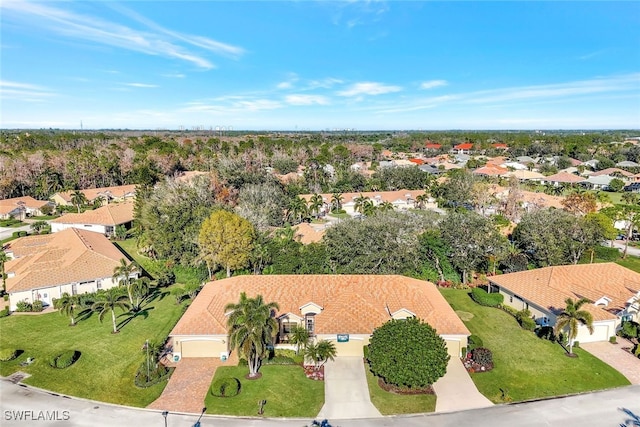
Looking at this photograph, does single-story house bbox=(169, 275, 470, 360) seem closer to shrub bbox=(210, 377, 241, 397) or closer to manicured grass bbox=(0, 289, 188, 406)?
shrub bbox=(210, 377, 241, 397)

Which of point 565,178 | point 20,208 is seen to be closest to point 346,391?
point 20,208

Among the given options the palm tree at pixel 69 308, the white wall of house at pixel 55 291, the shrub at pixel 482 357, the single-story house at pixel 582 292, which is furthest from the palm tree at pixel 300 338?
the white wall of house at pixel 55 291

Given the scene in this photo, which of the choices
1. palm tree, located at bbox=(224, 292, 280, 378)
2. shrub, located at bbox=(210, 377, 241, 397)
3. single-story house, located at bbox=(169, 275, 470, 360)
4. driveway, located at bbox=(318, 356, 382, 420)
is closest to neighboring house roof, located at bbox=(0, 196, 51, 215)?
single-story house, located at bbox=(169, 275, 470, 360)

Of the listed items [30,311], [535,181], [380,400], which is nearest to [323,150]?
[535,181]

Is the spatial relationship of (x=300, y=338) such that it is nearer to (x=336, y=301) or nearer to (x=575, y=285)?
(x=336, y=301)

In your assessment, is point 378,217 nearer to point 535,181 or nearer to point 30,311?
point 30,311
